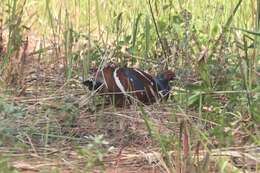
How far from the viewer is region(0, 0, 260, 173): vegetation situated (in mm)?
2182

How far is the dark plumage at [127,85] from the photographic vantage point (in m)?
2.81

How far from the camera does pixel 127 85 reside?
9.25 ft

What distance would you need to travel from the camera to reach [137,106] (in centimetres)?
275

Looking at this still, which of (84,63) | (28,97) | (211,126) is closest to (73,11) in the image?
(84,63)

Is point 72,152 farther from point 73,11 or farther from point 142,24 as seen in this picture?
point 73,11

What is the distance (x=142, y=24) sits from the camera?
397 centimetres

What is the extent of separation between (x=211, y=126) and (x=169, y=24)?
1.22m

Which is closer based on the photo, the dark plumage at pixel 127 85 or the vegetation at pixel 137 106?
the vegetation at pixel 137 106

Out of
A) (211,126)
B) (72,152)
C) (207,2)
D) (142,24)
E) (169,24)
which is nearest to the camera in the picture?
(72,152)

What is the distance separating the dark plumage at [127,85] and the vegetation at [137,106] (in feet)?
0.18

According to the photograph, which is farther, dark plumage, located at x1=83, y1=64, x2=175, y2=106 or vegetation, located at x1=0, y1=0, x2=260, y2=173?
dark plumage, located at x1=83, y1=64, x2=175, y2=106

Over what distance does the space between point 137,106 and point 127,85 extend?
0.38 ft

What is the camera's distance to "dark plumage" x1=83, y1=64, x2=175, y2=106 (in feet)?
9.23

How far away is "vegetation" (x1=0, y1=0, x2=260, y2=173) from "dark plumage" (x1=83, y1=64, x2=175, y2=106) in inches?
2.1
